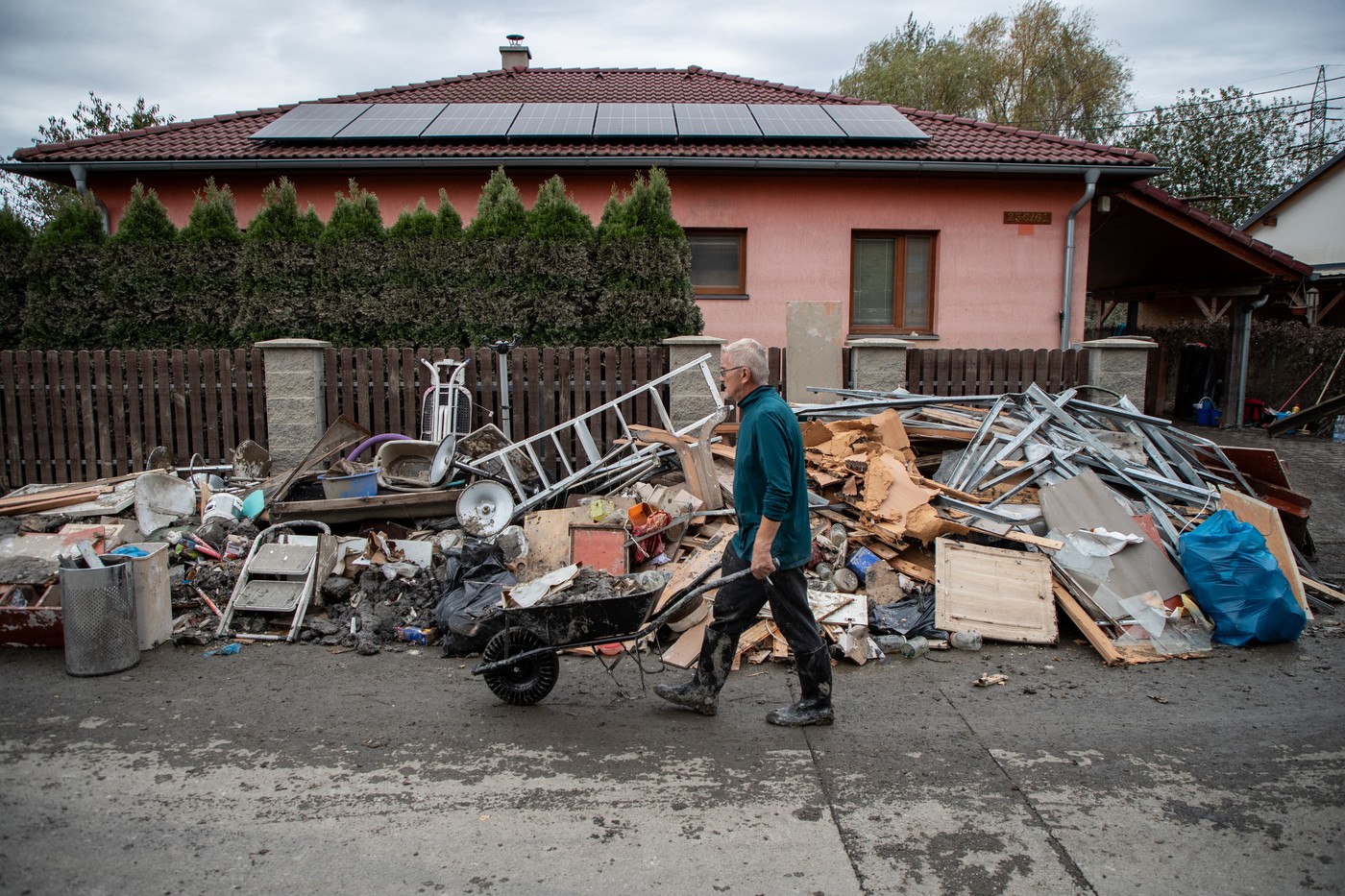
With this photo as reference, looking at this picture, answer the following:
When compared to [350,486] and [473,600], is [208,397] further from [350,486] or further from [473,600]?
[473,600]

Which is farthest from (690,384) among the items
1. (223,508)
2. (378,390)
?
(223,508)

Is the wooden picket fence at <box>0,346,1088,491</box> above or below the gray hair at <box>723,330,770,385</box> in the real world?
below

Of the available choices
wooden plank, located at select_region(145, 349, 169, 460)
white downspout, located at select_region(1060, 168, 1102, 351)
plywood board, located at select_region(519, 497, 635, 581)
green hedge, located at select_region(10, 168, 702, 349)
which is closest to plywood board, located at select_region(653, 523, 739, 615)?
plywood board, located at select_region(519, 497, 635, 581)

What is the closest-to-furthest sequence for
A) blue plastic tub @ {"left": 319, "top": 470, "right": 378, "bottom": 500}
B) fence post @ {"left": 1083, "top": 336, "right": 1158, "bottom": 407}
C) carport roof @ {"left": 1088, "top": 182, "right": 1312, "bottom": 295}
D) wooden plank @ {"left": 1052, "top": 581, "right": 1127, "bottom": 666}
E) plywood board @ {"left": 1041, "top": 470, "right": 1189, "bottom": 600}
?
wooden plank @ {"left": 1052, "top": 581, "right": 1127, "bottom": 666} < plywood board @ {"left": 1041, "top": 470, "right": 1189, "bottom": 600} < blue plastic tub @ {"left": 319, "top": 470, "right": 378, "bottom": 500} < fence post @ {"left": 1083, "top": 336, "right": 1158, "bottom": 407} < carport roof @ {"left": 1088, "top": 182, "right": 1312, "bottom": 295}

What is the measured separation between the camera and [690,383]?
8492 millimetres

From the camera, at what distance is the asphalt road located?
3.17m

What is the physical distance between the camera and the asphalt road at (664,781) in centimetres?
317

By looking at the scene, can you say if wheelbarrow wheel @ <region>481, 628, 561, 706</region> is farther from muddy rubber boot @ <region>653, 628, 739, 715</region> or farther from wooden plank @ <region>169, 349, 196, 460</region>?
wooden plank @ <region>169, 349, 196, 460</region>

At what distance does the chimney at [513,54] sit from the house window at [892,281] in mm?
9317

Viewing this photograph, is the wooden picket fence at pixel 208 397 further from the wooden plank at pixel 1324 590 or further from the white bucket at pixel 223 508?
the wooden plank at pixel 1324 590

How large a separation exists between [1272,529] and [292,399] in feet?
28.2

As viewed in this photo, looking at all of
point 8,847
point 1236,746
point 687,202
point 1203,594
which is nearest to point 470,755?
point 8,847

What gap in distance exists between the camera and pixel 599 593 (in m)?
4.91

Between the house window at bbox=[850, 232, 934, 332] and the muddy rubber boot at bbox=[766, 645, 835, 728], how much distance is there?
9452 millimetres
